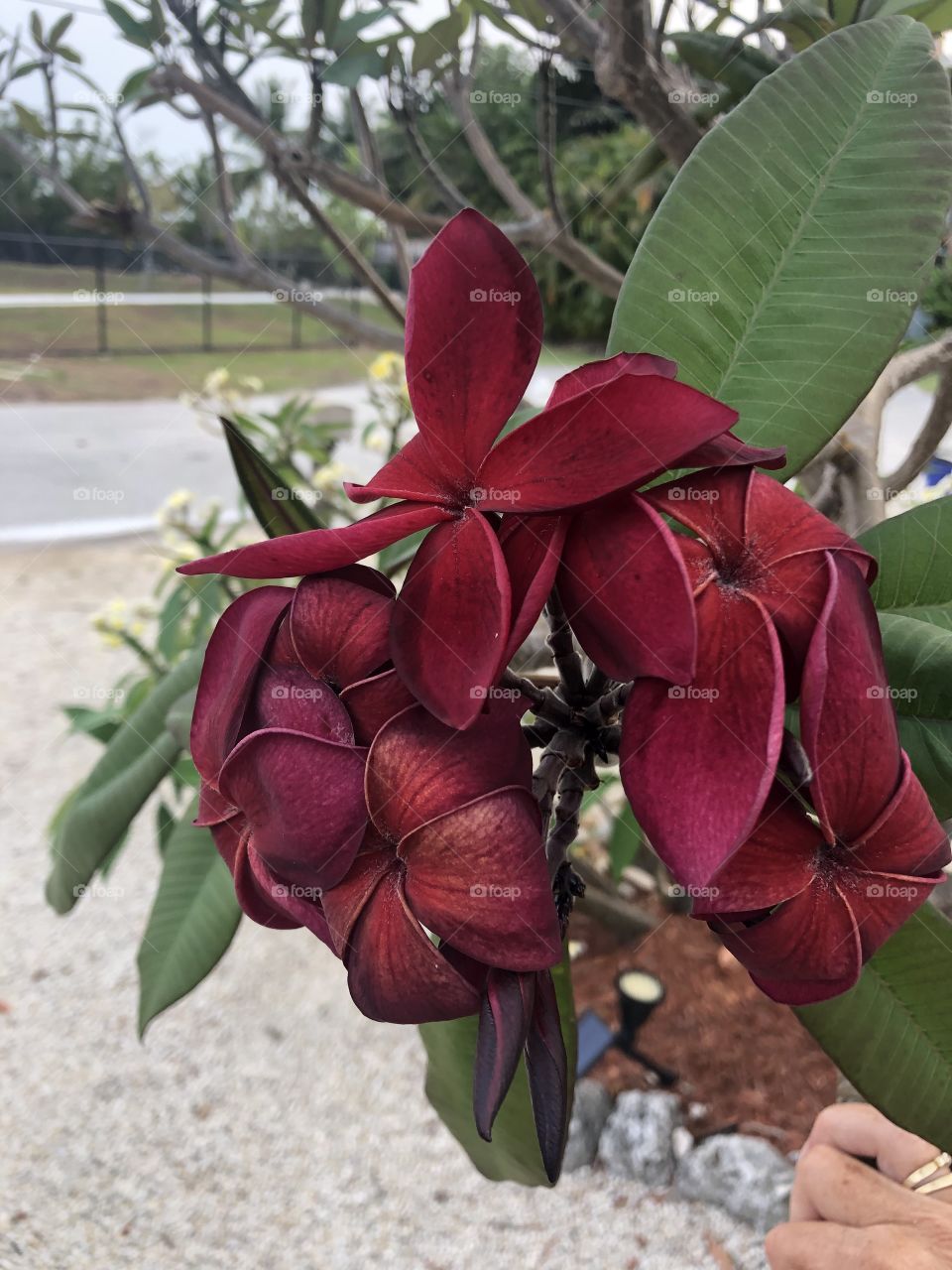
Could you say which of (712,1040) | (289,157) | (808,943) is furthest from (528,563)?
(712,1040)

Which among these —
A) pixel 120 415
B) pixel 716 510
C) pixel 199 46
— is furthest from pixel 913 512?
pixel 120 415

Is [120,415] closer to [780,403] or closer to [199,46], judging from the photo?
[199,46]

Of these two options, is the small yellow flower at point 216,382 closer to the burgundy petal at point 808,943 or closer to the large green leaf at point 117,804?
the large green leaf at point 117,804

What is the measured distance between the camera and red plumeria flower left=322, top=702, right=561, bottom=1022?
0.78 ft

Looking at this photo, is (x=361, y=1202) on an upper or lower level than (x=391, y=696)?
lower

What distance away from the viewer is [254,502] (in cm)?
52

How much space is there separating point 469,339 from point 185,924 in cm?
65

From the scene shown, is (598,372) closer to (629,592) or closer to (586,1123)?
(629,592)

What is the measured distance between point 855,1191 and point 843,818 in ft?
1.81

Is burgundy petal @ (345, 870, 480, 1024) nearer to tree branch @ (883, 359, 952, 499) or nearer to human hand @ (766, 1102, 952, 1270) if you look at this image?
human hand @ (766, 1102, 952, 1270)

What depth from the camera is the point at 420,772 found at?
0.24 metres

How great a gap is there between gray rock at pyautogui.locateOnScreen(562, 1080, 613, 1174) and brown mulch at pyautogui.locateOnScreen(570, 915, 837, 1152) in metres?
0.06

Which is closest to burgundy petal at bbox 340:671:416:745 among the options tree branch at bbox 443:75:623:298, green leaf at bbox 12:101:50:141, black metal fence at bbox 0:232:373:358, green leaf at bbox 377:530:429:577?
green leaf at bbox 377:530:429:577

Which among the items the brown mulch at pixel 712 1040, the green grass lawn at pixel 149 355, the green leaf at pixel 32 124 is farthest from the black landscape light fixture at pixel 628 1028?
the green grass lawn at pixel 149 355
